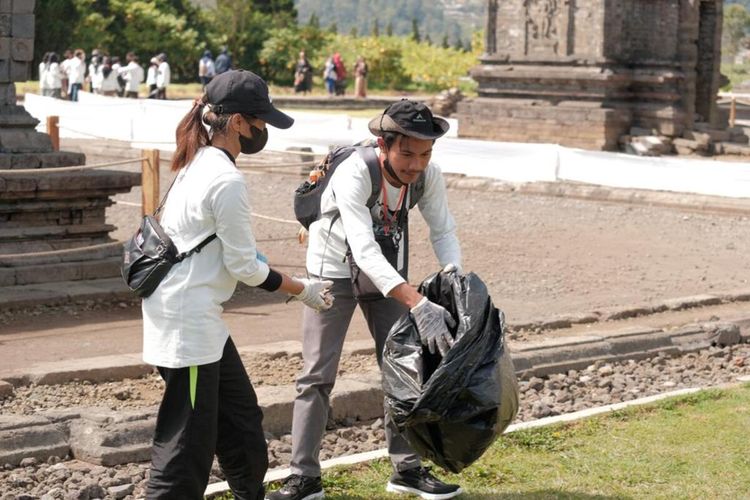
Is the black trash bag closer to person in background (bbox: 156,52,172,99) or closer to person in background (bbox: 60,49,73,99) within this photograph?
person in background (bbox: 156,52,172,99)

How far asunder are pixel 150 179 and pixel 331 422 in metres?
4.96

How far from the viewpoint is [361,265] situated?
508 cm

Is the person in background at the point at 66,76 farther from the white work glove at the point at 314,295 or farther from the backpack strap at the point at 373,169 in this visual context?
the white work glove at the point at 314,295

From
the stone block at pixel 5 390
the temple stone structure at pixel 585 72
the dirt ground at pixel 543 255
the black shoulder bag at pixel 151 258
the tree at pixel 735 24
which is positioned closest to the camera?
the black shoulder bag at pixel 151 258

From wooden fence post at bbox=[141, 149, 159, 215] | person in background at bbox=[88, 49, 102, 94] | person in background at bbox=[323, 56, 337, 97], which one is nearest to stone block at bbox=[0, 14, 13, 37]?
wooden fence post at bbox=[141, 149, 159, 215]

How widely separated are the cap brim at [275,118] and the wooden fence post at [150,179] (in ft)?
21.0

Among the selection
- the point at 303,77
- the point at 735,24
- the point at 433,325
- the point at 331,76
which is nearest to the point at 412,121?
the point at 433,325

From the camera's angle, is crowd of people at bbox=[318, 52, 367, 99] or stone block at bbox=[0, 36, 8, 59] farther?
crowd of people at bbox=[318, 52, 367, 99]

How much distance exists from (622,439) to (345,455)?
129 cm

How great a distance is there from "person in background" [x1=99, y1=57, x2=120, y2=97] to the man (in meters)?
29.6

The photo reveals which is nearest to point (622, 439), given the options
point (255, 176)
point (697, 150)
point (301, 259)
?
point (301, 259)

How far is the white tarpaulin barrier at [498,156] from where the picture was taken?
59.1ft

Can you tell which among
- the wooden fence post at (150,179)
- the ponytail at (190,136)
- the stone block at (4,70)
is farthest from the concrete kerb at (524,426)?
the stone block at (4,70)

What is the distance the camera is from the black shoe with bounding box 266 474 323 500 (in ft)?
17.2
